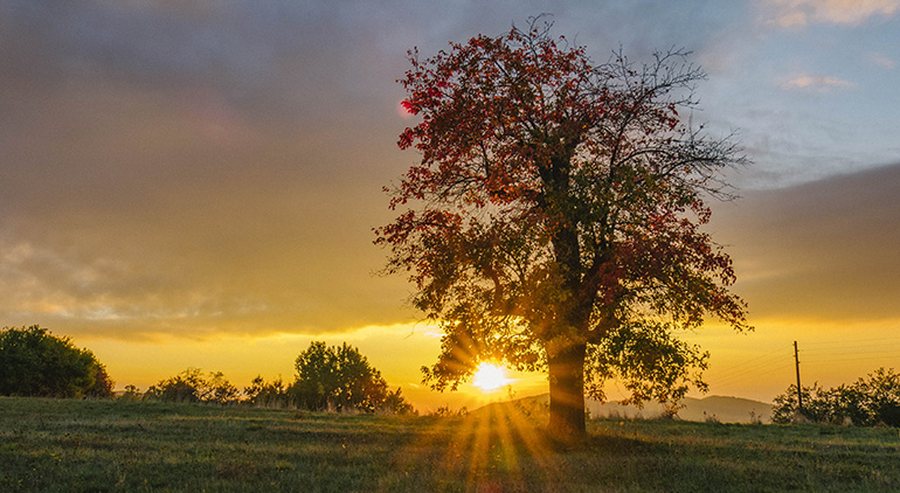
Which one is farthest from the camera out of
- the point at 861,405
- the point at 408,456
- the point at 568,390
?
the point at 861,405

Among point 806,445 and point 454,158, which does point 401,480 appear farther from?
point 806,445

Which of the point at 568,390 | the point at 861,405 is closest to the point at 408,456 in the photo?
the point at 568,390

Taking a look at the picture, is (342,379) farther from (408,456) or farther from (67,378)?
(408,456)

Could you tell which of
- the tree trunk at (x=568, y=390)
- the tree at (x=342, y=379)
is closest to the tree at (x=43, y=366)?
the tree at (x=342, y=379)

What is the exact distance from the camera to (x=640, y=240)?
78.5 feet

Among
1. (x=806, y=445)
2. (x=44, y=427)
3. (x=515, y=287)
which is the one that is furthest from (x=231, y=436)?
(x=806, y=445)

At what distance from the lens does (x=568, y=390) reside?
26375 millimetres

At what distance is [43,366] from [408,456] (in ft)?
177

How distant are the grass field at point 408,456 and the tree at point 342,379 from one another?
46.8 metres

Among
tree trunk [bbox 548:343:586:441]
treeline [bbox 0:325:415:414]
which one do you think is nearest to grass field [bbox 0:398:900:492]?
tree trunk [bbox 548:343:586:441]

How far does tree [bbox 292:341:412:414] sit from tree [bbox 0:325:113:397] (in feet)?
69.6

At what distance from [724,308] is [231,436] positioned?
17.8m

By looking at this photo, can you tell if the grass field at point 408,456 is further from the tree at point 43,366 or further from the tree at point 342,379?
the tree at point 342,379

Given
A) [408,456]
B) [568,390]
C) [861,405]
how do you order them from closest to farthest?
[408,456] → [568,390] → [861,405]
